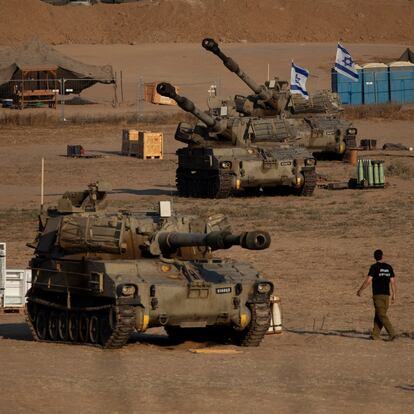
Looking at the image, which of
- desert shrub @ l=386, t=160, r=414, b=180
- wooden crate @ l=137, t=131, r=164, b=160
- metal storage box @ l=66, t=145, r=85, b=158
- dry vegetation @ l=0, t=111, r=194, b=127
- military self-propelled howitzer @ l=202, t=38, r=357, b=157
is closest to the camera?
desert shrub @ l=386, t=160, r=414, b=180

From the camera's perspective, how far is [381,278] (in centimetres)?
1986

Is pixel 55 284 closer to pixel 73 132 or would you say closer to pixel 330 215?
pixel 330 215

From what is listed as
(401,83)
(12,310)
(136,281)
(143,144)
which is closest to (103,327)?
(136,281)

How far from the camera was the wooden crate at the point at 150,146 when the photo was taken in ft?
165

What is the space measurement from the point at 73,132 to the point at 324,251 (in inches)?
1187

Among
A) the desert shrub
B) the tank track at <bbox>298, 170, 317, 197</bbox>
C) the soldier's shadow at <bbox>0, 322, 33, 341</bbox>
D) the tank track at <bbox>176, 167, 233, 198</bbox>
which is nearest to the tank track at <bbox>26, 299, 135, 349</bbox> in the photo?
the soldier's shadow at <bbox>0, 322, 33, 341</bbox>

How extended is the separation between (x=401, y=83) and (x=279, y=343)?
163 ft

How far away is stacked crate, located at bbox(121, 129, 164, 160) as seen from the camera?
165 ft

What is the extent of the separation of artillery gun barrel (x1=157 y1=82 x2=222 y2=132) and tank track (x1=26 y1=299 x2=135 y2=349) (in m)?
11.9

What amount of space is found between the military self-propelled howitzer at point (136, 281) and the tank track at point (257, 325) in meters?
0.01

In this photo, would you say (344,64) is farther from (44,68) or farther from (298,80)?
(44,68)

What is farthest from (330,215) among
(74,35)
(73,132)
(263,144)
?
(74,35)

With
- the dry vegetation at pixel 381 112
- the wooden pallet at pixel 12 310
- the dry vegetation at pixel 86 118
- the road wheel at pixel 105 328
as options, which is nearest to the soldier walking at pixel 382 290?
the road wheel at pixel 105 328

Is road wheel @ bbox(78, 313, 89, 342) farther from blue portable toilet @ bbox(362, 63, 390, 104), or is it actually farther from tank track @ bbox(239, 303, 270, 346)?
blue portable toilet @ bbox(362, 63, 390, 104)
